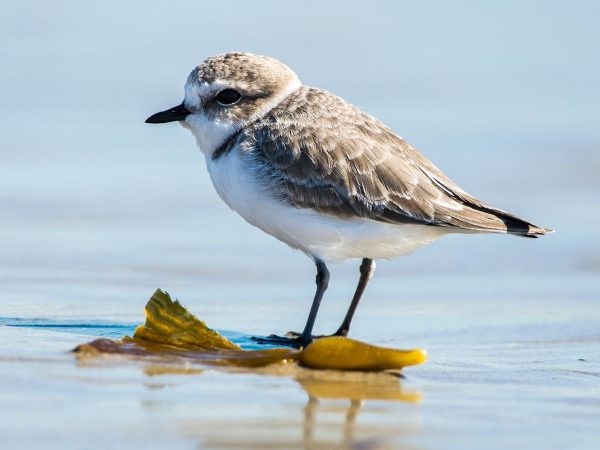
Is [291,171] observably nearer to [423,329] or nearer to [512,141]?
[423,329]

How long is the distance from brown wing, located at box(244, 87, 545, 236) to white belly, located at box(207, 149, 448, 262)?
7 cm

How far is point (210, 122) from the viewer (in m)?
7.62

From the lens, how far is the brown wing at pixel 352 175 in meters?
7.18

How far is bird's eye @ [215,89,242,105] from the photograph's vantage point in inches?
301

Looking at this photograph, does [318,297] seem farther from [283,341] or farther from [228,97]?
[228,97]

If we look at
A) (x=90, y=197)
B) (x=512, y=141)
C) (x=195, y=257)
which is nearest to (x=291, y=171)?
(x=195, y=257)

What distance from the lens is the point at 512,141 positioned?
12914 mm

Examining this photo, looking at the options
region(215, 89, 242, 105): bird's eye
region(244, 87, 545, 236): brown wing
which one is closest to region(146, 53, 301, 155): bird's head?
region(215, 89, 242, 105): bird's eye

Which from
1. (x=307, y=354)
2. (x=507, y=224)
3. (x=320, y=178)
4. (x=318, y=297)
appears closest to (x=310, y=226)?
(x=320, y=178)

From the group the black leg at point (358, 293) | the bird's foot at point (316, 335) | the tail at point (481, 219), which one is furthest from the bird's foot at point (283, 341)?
the tail at point (481, 219)

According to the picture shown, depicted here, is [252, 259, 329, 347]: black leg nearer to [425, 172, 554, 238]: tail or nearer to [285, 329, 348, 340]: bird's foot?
[285, 329, 348, 340]: bird's foot

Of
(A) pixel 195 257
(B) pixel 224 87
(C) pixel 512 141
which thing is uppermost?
(C) pixel 512 141

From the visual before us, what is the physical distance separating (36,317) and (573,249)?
4.48 m

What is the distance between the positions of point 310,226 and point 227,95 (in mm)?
1045
